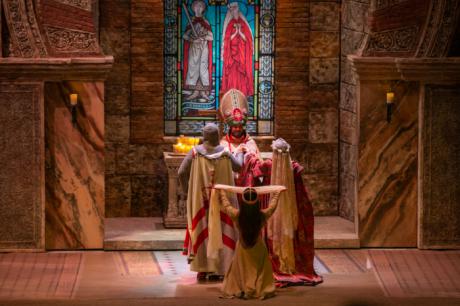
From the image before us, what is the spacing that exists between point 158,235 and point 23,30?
329 centimetres

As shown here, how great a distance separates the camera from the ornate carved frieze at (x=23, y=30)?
1554 cm

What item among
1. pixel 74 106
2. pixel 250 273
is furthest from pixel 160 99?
pixel 250 273

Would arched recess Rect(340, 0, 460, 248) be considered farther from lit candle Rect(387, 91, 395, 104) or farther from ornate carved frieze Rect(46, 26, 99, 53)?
ornate carved frieze Rect(46, 26, 99, 53)

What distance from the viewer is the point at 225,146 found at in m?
15.4

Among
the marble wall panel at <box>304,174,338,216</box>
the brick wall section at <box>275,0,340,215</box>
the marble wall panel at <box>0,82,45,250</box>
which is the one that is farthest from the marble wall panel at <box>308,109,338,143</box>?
the marble wall panel at <box>0,82,45,250</box>

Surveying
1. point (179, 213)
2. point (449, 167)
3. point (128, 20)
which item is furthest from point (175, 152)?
point (449, 167)

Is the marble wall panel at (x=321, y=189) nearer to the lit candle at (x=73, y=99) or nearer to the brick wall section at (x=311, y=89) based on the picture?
the brick wall section at (x=311, y=89)

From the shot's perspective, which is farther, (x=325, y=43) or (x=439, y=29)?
(x=325, y=43)

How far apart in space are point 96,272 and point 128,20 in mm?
4321

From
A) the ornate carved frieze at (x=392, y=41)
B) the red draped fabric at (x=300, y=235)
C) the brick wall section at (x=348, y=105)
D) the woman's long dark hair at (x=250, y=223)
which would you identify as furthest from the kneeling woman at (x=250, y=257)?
the brick wall section at (x=348, y=105)

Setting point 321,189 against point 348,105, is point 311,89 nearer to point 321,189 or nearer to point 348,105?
point 348,105

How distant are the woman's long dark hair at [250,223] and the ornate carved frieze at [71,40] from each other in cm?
346

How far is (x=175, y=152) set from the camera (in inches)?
685

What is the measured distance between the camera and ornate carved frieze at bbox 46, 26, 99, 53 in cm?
1570
